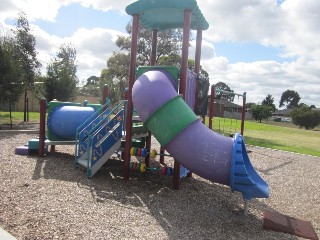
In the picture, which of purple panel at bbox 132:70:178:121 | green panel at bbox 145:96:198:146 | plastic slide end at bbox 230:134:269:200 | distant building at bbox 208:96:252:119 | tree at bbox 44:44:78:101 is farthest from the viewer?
tree at bbox 44:44:78:101

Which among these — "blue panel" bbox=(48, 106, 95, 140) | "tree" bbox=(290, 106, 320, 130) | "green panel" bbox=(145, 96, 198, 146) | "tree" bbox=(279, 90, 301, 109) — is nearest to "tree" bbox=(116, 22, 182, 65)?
"blue panel" bbox=(48, 106, 95, 140)

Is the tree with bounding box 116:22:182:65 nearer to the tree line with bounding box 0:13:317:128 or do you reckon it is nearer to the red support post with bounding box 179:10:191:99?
the tree line with bounding box 0:13:317:128

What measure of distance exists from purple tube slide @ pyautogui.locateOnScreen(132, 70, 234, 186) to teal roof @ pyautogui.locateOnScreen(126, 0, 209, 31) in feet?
5.02

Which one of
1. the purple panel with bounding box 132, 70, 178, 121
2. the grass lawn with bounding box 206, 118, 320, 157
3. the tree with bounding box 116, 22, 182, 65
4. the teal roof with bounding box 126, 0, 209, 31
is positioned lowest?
the grass lawn with bounding box 206, 118, 320, 157

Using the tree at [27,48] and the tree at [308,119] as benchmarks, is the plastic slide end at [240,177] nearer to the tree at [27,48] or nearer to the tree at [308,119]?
the tree at [27,48]

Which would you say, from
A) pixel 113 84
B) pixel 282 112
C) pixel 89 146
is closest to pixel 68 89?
pixel 113 84

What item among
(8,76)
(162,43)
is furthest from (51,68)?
(162,43)

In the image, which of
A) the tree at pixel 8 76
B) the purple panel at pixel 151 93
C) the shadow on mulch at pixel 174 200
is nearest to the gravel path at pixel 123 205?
the shadow on mulch at pixel 174 200

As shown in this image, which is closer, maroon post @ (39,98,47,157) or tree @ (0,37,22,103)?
maroon post @ (39,98,47,157)

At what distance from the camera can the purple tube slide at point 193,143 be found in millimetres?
4676

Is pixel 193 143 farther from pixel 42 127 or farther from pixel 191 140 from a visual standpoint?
pixel 42 127

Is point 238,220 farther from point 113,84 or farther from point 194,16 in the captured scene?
point 113,84

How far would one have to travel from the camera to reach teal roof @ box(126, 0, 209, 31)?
5.87m

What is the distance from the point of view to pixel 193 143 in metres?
4.81
